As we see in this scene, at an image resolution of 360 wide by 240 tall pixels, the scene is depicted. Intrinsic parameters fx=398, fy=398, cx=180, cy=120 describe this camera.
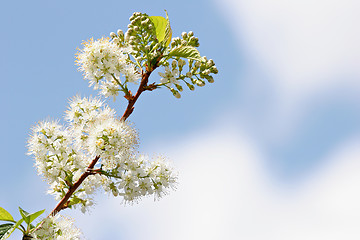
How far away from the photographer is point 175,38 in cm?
372

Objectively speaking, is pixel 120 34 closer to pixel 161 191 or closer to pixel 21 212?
pixel 161 191

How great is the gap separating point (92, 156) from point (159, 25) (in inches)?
52.7

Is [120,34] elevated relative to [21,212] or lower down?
elevated

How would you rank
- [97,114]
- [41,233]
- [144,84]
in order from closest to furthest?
[41,233], [144,84], [97,114]

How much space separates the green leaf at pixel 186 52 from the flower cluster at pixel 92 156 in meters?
0.78

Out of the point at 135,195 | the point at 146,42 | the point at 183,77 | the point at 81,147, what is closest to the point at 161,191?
the point at 135,195

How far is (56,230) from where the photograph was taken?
339 cm

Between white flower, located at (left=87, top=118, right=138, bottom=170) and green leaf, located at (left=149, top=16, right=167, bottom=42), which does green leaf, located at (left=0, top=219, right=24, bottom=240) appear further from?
green leaf, located at (left=149, top=16, right=167, bottom=42)

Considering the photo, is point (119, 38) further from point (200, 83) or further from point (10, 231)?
point (10, 231)

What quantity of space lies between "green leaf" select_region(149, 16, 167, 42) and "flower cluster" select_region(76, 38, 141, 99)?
1.19 ft

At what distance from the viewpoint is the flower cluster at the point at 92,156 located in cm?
350

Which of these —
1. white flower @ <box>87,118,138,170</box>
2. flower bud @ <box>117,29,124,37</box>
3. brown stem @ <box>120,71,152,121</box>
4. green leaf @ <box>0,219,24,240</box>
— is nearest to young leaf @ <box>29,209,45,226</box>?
green leaf @ <box>0,219,24,240</box>

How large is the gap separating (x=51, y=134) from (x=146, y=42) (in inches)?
47.5

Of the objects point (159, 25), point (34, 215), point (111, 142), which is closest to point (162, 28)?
point (159, 25)
